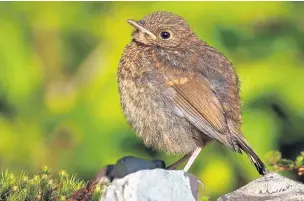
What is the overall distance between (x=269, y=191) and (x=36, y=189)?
1048 mm

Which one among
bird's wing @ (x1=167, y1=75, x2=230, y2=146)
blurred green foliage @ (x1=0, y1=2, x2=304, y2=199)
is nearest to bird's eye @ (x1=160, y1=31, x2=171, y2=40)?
bird's wing @ (x1=167, y1=75, x2=230, y2=146)

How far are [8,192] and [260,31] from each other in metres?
2.74

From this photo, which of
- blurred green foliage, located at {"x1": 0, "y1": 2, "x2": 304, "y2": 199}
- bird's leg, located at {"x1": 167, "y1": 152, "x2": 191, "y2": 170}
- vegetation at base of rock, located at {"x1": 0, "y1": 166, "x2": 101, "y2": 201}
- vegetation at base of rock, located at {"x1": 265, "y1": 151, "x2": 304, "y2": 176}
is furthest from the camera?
blurred green foliage, located at {"x1": 0, "y1": 2, "x2": 304, "y2": 199}

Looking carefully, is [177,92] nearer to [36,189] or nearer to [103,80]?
[36,189]

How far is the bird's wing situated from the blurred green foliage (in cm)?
112

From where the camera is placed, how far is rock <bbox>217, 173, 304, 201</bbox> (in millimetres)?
5070

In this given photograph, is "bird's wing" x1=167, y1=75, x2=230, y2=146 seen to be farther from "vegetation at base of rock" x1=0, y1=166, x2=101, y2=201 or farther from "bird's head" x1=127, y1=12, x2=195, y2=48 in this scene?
"vegetation at base of rock" x1=0, y1=166, x2=101, y2=201

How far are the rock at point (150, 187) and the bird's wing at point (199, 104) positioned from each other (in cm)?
78

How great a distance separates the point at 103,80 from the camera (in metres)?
7.11

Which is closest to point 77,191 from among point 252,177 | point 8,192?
point 8,192

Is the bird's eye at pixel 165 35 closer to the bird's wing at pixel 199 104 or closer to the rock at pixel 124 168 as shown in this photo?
the bird's wing at pixel 199 104

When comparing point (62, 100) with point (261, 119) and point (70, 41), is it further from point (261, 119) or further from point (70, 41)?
point (261, 119)

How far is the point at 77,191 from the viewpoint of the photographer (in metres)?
5.20

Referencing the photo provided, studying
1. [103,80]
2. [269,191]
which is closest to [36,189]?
[269,191]
